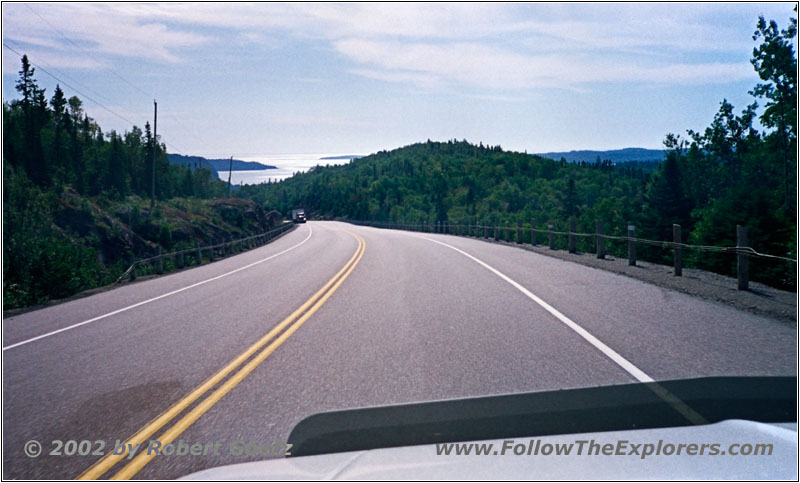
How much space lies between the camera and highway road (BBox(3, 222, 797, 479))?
16.4ft

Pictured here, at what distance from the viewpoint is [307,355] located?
24.2 feet

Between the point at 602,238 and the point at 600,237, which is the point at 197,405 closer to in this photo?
the point at 600,237

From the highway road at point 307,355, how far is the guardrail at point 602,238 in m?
1.42

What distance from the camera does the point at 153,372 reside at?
6777 millimetres

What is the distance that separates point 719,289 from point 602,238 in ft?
25.3

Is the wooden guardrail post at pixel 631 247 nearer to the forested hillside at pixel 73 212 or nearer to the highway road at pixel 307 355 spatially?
the highway road at pixel 307 355

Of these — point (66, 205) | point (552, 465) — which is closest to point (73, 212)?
point (66, 205)

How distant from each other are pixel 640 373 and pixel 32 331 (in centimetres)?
939

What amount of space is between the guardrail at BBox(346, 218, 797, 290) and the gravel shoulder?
0.37 metres

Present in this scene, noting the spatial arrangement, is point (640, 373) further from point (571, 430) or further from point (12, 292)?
point (12, 292)

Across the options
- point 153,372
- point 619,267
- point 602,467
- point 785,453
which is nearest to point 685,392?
point 785,453

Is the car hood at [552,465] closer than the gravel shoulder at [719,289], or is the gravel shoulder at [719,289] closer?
the car hood at [552,465]

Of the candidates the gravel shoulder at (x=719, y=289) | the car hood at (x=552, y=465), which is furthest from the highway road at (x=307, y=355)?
the car hood at (x=552, y=465)

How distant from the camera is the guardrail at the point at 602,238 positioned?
39.3ft
